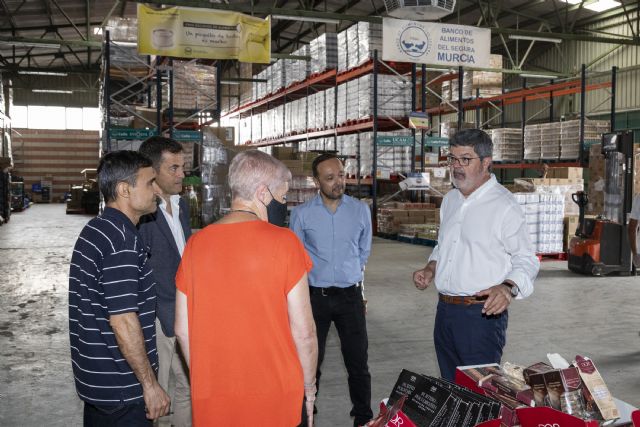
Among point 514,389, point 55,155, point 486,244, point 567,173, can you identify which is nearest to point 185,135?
point 567,173

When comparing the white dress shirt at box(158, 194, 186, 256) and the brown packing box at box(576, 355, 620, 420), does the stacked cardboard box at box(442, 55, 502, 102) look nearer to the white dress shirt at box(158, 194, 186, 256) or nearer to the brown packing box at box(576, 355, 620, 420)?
the white dress shirt at box(158, 194, 186, 256)

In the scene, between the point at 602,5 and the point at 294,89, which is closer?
the point at 294,89

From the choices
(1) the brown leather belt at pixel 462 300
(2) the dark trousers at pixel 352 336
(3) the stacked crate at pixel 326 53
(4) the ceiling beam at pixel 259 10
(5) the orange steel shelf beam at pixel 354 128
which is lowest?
(2) the dark trousers at pixel 352 336

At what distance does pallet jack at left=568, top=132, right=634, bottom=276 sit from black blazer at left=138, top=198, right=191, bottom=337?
828 centimetres

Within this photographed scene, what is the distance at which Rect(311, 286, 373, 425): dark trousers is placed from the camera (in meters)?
3.86

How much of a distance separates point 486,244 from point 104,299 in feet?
5.86

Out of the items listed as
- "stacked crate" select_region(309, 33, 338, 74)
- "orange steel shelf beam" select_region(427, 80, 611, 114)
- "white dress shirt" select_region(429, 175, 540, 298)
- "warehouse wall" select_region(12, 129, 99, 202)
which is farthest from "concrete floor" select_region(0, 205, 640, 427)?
"warehouse wall" select_region(12, 129, 99, 202)

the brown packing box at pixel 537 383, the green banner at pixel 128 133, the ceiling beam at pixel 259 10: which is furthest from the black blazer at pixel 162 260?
the ceiling beam at pixel 259 10

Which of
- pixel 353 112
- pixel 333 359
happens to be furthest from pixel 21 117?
pixel 333 359

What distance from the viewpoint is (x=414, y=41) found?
506 inches

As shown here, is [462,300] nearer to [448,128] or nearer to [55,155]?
[448,128]

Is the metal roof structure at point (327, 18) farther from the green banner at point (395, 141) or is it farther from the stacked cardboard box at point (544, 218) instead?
the stacked cardboard box at point (544, 218)

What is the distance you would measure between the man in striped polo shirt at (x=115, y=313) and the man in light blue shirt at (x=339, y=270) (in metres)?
1.54

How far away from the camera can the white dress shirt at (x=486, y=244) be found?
3.06m
